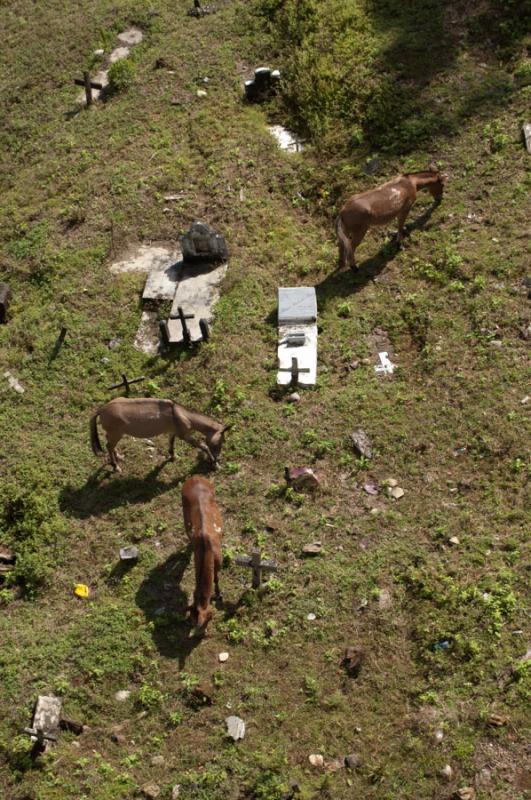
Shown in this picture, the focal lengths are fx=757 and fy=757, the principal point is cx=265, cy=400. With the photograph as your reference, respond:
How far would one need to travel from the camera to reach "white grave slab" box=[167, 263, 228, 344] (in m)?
13.1

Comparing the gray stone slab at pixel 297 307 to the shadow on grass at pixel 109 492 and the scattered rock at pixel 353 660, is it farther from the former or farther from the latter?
the scattered rock at pixel 353 660

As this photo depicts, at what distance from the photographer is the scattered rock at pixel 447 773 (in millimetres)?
8188

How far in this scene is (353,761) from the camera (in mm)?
8391

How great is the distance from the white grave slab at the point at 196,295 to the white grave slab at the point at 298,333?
1.30 meters

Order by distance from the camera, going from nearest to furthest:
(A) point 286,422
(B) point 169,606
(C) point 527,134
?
(B) point 169,606 → (A) point 286,422 → (C) point 527,134

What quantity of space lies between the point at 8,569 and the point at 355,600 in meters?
4.71

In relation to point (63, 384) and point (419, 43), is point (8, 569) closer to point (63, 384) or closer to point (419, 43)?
point (63, 384)

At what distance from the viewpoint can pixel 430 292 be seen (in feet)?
43.7

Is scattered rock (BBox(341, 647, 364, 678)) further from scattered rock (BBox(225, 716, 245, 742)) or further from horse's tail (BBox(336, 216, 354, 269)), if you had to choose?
horse's tail (BBox(336, 216, 354, 269))

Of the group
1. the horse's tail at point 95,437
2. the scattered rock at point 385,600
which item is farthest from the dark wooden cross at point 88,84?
the scattered rock at point 385,600

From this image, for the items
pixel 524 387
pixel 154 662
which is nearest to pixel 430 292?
pixel 524 387

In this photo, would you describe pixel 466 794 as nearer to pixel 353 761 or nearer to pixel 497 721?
pixel 497 721

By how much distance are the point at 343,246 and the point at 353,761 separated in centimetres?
853

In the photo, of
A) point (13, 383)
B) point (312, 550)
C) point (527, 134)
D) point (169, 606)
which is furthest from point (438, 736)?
point (527, 134)
